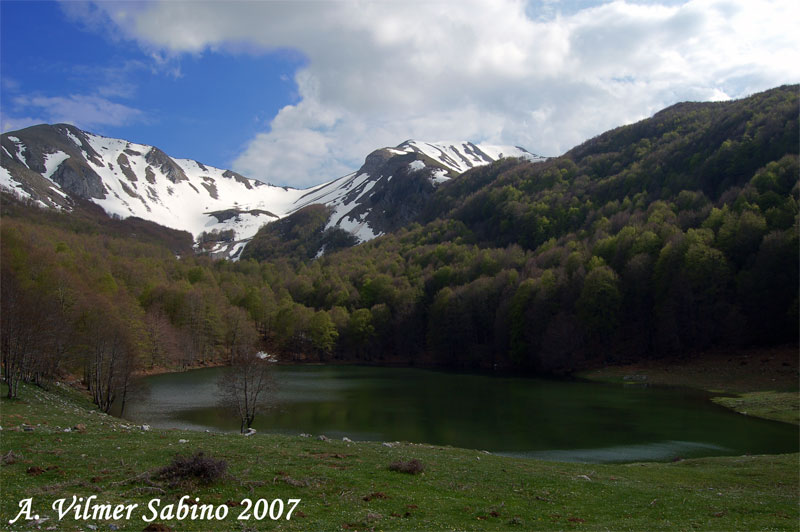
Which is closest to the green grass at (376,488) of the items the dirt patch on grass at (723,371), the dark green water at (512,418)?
the dark green water at (512,418)

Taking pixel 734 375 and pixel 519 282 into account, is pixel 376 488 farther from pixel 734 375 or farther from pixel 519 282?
pixel 519 282

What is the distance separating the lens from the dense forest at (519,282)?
54125mm

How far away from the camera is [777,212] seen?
68250 mm

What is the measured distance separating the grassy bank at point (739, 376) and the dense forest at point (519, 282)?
3715 mm

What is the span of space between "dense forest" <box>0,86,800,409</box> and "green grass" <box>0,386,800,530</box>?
67.1 feet

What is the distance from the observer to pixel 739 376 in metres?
55.0

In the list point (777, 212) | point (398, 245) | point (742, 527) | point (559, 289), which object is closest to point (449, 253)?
point (398, 245)

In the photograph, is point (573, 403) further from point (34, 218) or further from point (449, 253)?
point (34, 218)

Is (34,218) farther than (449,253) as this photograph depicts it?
Yes

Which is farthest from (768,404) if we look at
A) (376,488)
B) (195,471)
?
(195,471)

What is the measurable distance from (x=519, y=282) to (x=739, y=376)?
129 ft

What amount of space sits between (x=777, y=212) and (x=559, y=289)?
30249mm

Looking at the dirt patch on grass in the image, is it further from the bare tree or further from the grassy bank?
the bare tree

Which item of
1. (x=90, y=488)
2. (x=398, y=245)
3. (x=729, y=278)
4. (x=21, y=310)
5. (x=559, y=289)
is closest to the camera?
(x=90, y=488)
